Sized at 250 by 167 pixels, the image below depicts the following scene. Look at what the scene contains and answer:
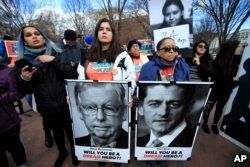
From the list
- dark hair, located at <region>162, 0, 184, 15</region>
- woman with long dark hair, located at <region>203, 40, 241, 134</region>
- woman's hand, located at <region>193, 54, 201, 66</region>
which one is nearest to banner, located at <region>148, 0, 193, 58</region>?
dark hair, located at <region>162, 0, 184, 15</region>

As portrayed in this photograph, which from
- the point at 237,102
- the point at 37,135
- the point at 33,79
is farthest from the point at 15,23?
the point at 237,102

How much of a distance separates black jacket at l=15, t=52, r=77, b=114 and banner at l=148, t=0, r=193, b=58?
206 centimetres

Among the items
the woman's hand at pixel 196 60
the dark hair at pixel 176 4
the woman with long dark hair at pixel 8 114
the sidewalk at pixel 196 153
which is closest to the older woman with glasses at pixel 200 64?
the woman's hand at pixel 196 60

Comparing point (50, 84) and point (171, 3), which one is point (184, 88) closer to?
point (50, 84)

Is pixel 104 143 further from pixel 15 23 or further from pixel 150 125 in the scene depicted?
pixel 15 23

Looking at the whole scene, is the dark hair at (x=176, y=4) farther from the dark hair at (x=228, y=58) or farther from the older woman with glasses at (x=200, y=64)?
the dark hair at (x=228, y=58)

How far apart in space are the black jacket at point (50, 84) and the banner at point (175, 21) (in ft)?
6.75

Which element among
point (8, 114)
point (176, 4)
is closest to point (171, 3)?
point (176, 4)

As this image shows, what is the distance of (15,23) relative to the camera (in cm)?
2003

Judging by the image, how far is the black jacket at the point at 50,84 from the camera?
9.62 feet

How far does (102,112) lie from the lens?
2.80 m

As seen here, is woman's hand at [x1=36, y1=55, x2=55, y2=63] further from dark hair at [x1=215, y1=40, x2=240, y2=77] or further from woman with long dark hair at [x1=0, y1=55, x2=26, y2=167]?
dark hair at [x1=215, y1=40, x2=240, y2=77]

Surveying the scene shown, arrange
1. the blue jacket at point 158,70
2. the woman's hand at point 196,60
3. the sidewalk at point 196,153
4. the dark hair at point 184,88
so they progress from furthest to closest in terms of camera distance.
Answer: the woman's hand at point 196,60, the sidewalk at point 196,153, the blue jacket at point 158,70, the dark hair at point 184,88

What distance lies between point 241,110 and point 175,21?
199 centimetres
